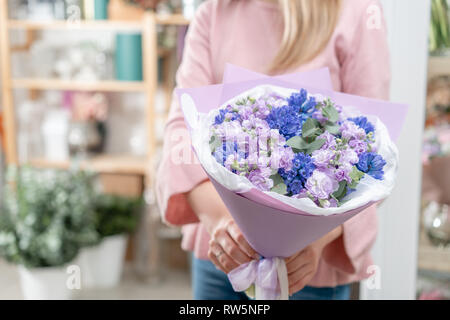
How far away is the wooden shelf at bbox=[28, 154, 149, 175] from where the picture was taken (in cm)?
293

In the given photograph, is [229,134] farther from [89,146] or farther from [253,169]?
[89,146]

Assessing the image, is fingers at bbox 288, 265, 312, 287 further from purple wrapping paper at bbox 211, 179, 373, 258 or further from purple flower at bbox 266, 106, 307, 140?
purple flower at bbox 266, 106, 307, 140

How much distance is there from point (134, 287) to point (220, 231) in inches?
90.5

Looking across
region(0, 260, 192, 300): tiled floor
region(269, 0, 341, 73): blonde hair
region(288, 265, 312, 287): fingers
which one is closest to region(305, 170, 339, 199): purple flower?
region(288, 265, 312, 287): fingers

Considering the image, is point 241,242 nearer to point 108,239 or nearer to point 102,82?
point 108,239

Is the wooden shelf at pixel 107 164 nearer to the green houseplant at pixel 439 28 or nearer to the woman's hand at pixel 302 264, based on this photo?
the green houseplant at pixel 439 28

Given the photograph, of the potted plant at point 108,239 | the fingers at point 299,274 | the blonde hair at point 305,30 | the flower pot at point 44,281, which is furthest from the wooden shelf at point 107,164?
the fingers at point 299,274

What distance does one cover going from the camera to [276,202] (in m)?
0.57

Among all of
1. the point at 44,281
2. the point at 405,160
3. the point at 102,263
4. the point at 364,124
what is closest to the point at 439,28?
the point at 405,160

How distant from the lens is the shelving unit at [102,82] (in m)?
2.79

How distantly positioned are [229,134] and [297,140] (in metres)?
0.09

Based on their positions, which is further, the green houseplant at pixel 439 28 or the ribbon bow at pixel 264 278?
the green houseplant at pixel 439 28

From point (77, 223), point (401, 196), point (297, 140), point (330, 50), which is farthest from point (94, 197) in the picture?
point (297, 140)

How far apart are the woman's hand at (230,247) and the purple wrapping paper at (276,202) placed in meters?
0.03
